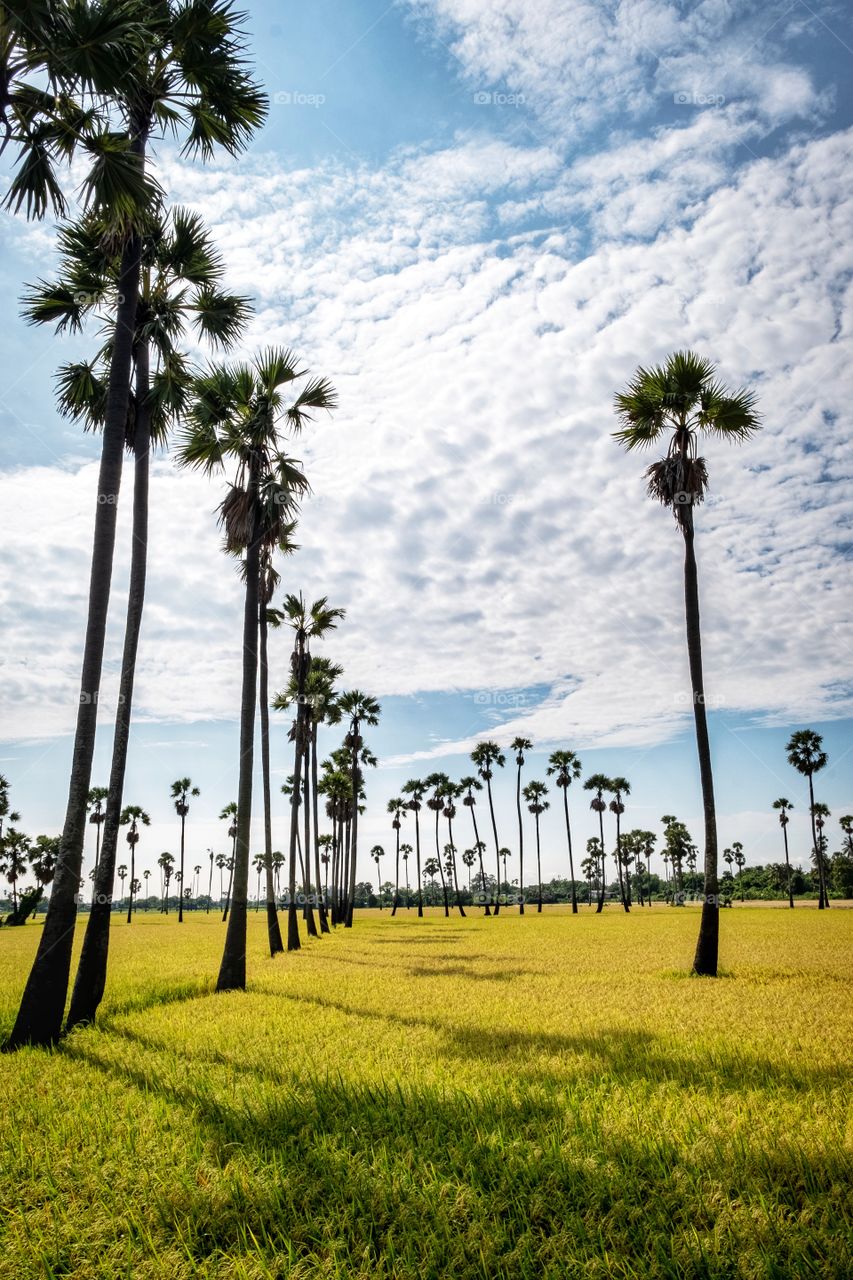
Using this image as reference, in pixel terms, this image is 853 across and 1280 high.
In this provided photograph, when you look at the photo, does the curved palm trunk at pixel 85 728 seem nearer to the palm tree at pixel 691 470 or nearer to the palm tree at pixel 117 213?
the palm tree at pixel 117 213

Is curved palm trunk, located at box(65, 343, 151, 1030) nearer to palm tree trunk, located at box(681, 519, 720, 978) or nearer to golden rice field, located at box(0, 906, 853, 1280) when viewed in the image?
golden rice field, located at box(0, 906, 853, 1280)

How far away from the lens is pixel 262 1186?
5.37 metres

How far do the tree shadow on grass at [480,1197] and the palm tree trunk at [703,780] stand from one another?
13.2m

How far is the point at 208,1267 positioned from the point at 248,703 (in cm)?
1519

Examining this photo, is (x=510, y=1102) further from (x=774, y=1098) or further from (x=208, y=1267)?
(x=208, y=1267)

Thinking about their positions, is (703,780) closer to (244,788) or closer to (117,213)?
(244,788)

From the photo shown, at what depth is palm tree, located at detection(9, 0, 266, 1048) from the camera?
10.1m

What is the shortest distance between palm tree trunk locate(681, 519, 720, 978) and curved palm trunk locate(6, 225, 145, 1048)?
48.1ft

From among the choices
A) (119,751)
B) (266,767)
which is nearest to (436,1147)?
(119,751)

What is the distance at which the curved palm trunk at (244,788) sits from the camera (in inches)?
691

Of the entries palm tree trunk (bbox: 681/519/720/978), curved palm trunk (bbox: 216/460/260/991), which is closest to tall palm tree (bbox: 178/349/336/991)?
curved palm trunk (bbox: 216/460/260/991)

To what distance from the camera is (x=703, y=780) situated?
18.8m

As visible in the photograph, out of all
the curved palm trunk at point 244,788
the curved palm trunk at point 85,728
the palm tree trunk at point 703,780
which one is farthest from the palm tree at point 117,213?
the palm tree trunk at point 703,780

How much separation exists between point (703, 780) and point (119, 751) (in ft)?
48.5
